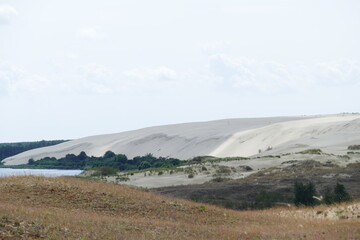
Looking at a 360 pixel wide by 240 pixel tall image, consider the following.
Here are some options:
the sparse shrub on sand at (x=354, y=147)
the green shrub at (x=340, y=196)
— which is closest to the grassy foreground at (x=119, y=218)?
the green shrub at (x=340, y=196)

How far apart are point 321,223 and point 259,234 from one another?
3.72 m

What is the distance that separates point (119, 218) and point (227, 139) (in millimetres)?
80044

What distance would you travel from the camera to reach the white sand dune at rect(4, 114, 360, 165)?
238ft

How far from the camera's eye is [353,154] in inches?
2144

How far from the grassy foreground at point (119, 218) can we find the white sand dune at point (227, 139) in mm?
40900

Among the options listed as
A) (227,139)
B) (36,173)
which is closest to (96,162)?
(227,139)

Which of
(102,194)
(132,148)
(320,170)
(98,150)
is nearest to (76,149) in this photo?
(98,150)

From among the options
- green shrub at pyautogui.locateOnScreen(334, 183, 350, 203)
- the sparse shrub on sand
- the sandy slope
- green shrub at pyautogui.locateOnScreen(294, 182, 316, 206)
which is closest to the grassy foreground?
green shrub at pyautogui.locateOnScreen(334, 183, 350, 203)

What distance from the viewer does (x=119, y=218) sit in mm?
17953

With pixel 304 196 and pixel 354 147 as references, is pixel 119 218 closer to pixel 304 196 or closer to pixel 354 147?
pixel 304 196

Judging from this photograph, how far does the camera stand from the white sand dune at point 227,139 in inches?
2857

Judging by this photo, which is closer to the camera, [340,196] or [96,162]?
[340,196]

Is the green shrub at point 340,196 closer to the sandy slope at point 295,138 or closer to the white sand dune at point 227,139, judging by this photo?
the white sand dune at point 227,139

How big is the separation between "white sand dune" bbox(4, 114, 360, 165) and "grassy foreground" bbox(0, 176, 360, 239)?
40.9 m
